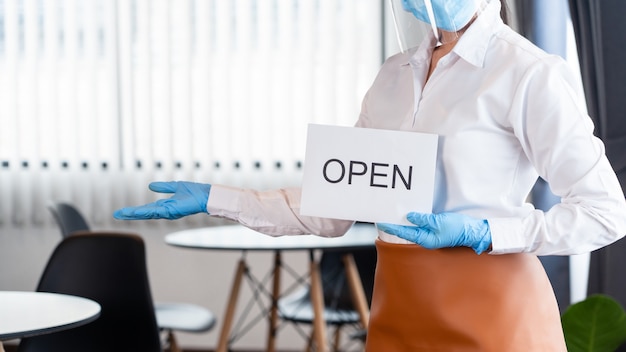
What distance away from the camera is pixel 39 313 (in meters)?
2.01

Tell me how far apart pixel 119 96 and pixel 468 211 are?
134 inches

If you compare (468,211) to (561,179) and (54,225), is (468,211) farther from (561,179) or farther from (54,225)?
(54,225)

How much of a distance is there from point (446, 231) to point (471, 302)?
0.15 meters

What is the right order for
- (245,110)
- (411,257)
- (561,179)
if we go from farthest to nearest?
(245,110) < (411,257) < (561,179)

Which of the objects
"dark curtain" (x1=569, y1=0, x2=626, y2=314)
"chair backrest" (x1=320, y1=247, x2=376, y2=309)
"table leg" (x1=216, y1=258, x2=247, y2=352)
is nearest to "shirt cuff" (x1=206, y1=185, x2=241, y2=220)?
"dark curtain" (x1=569, y1=0, x2=626, y2=314)

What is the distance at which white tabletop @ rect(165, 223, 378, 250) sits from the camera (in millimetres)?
3229

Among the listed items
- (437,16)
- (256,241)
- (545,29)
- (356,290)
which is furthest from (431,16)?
(356,290)

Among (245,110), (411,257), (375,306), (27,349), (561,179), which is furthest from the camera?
(245,110)

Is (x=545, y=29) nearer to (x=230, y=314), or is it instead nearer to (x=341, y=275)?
(x=341, y=275)

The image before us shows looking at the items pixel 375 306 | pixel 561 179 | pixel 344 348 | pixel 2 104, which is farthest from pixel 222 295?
pixel 561 179

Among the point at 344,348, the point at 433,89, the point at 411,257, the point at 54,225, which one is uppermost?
the point at 433,89

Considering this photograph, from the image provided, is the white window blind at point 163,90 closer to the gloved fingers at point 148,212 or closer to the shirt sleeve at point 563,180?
the gloved fingers at point 148,212

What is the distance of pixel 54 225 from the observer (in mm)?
4723

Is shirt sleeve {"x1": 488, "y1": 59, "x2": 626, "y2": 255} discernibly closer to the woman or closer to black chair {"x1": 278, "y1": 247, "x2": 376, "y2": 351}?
the woman
